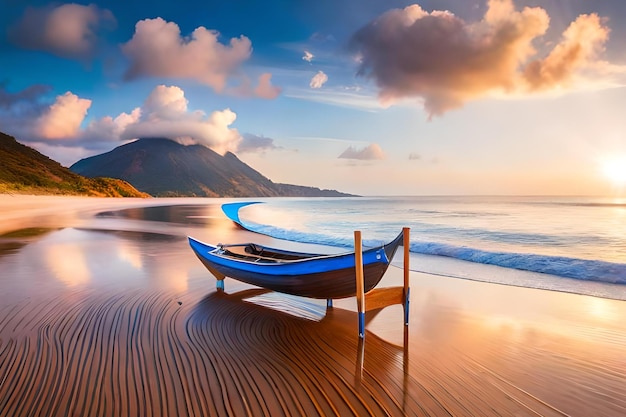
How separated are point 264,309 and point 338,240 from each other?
1189cm

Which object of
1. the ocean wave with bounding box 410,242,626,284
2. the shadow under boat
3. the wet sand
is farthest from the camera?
the ocean wave with bounding box 410,242,626,284

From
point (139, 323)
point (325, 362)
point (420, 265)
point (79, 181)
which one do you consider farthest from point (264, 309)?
point (79, 181)

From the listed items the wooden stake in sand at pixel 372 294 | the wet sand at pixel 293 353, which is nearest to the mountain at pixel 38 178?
the wet sand at pixel 293 353

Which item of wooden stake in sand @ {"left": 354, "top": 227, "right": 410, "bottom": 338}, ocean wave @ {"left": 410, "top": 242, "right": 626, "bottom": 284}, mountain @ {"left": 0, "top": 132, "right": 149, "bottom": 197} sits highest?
mountain @ {"left": 0, "top": 132, "right": 149, "bottom": 197}

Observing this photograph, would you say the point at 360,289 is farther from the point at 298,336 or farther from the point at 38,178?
the point at 38,178

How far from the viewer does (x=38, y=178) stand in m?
71.6

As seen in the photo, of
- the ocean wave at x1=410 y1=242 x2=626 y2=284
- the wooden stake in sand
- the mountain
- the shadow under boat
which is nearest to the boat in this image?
the wooden stake in sand

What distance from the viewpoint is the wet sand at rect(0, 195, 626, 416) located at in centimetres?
346

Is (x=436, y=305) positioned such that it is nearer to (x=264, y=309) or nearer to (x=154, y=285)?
(x=264, y=309)

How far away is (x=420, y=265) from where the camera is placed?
37.8ft

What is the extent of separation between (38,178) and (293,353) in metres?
86.7

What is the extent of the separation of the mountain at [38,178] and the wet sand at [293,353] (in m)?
63.0

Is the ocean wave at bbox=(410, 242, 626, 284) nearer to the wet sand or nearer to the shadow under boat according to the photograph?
the wet sand

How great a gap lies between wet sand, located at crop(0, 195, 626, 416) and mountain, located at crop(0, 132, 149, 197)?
63.0 meters
